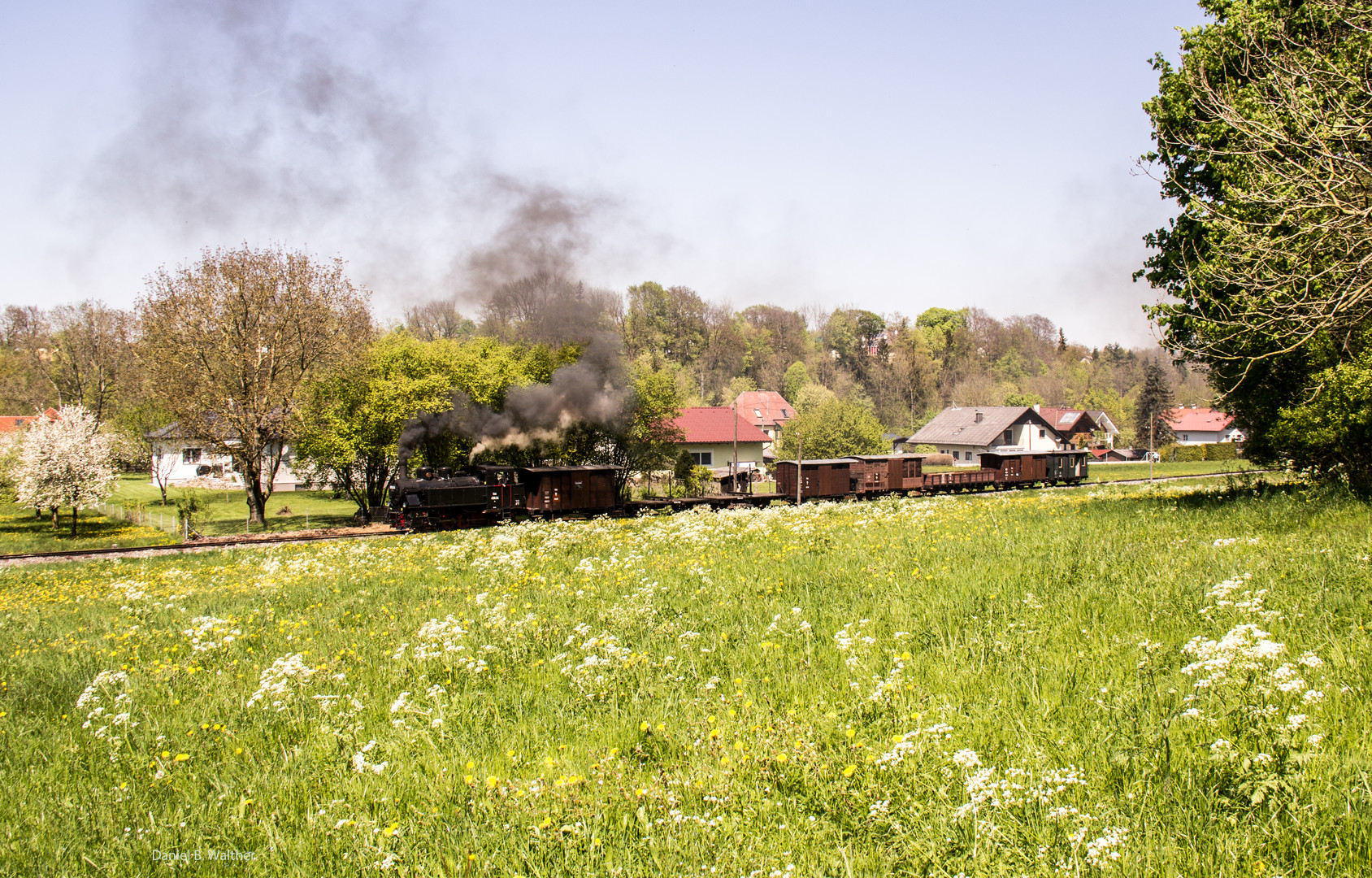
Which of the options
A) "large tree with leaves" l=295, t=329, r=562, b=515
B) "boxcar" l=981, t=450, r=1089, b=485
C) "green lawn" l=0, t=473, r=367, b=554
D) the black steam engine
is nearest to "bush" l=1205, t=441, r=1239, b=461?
"boxcar" l=981, t=450, r=1089, b=485

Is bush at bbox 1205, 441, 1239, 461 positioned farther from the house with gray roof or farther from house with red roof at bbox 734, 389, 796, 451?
house with red roof at bbox 734, 389, 796, 451

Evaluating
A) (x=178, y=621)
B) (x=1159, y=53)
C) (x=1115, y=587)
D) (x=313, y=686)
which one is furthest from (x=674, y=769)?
(x=1159, y=53)

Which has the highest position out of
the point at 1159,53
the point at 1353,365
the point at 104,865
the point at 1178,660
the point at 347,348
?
the point at 1159,53

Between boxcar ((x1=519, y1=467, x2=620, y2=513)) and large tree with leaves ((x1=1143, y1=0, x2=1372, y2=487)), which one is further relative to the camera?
boxcar ((x1=519, y1=467, x2=620, y2=513))

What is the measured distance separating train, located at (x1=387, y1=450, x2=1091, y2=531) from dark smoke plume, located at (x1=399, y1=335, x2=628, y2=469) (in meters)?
2.25

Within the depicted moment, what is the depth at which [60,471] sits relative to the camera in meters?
41.4

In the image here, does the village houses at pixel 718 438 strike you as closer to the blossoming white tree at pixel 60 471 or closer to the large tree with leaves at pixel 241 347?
the large tree with leaves at pixel 241 347

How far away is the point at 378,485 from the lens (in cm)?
4684

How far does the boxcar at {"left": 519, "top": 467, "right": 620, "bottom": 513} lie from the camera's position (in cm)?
3272

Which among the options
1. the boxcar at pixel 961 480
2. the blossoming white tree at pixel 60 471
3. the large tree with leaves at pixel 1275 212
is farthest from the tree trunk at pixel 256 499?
the large tree with leaves at pixel 1275 212

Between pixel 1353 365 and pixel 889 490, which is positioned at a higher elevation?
pixel 1353 365

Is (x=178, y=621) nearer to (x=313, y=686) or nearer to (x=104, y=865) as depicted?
(x=313, y=686)

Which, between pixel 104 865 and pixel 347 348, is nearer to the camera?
pixel 104 865

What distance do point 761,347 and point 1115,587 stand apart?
106304 millimetres
